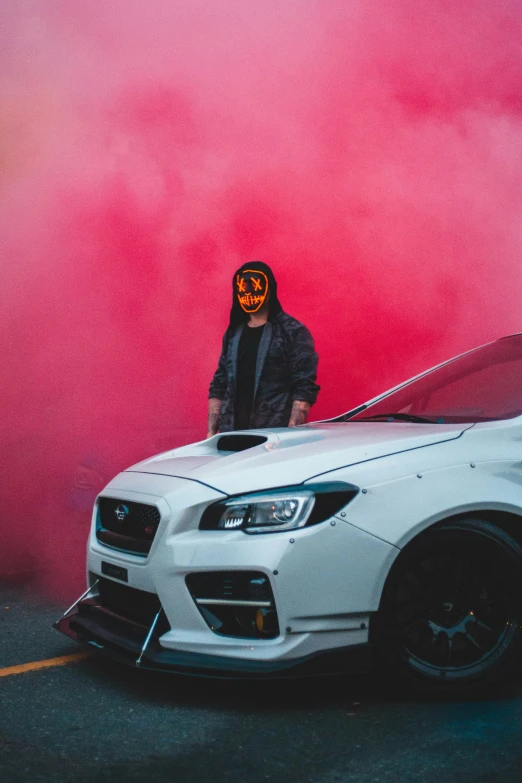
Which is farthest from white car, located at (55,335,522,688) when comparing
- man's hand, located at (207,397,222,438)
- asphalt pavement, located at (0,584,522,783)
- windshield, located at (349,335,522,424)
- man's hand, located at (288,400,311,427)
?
man's hand, located at (207,397,222,438)

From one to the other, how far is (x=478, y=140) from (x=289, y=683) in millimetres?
6484

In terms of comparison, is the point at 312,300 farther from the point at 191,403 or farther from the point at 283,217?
the point at 191,403

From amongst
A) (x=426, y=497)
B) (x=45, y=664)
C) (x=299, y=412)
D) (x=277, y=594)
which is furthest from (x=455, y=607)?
(x=299, y=412)

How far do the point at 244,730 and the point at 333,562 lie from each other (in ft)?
2.06

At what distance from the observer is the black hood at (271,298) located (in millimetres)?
5453

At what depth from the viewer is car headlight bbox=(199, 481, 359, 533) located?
125 inches

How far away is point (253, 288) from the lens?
544cm

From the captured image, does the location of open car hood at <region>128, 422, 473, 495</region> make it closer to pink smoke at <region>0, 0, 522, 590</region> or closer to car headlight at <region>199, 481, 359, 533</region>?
car headlight at <region>199, 481, 359, 533</region>

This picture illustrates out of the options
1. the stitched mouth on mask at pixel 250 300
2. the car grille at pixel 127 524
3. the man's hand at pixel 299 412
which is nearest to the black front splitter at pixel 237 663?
the car grille at pixel 127 524

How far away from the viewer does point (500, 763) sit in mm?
2723

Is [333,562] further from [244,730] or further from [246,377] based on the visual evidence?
[246,377]

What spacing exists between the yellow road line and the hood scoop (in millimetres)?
1067

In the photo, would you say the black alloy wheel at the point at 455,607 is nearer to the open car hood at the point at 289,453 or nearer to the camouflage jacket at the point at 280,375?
the open car hood at the point at 289,453

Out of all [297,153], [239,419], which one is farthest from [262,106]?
[239,419]
